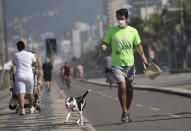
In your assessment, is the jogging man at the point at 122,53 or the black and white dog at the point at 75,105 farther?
the jogging man at the point at 122,53

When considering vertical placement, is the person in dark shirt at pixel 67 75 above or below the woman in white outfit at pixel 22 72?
below

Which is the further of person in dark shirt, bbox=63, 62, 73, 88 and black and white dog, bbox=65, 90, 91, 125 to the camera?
person in dark shirt, bbox=63, 62, 73, 88

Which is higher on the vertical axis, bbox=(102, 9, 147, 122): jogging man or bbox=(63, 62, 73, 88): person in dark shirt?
bbox=(102, 9, 147, 122): jogging man

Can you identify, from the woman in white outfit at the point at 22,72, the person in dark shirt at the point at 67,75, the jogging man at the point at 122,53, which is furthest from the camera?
the person in dark shirt at the point at 67,75

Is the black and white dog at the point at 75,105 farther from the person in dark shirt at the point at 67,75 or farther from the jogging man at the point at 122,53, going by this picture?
the person in dark shirt at the point at 67,75

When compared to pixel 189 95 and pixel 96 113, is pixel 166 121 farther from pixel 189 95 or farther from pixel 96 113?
pixel 189 95

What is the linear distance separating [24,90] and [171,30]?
66707mm

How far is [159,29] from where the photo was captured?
88.8m

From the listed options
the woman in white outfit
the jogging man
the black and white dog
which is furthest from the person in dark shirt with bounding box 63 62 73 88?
the black and white dog

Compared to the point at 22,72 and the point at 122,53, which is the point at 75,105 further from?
the point at 22,72

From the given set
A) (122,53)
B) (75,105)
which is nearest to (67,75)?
(122,53)

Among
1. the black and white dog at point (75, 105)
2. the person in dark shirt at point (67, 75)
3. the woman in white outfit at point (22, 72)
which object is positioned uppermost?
the woman in white outfit at point (22, 72)

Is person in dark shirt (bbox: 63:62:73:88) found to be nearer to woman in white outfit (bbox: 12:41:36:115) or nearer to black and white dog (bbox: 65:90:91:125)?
woman in white outfit (bbox: 12:41:36:115)

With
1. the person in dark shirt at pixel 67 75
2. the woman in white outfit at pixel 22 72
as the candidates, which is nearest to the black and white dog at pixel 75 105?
the woman in white outfit at pixel 22 72
